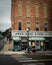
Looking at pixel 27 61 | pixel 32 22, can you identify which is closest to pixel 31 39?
pixel 32 22

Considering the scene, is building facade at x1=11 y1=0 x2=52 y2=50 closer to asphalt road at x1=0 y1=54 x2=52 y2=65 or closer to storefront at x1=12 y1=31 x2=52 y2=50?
storefront at x1=12 y1=31 x2=52 y2=50

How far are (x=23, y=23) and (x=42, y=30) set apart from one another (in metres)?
4.75

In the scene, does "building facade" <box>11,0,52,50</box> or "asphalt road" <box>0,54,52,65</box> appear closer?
"asphalt road" <box>0,54,52,65</box>

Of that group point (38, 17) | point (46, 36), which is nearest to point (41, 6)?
point (38, 17)

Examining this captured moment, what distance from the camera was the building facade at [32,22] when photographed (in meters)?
58.0

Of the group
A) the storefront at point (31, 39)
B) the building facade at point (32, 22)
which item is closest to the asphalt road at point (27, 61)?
the storefront at point (31, 39)

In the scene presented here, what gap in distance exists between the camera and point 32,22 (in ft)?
192

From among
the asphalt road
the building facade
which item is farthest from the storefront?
the asphalt road

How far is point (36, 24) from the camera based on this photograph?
5897 centimetres

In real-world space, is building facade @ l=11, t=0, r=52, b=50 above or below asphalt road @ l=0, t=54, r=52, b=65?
above

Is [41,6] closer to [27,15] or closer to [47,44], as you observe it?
[27,15]

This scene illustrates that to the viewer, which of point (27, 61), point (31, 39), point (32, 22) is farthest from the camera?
point (32, 22)

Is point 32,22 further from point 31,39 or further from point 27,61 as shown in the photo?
point 27,61

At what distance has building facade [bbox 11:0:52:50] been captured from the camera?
190ft
